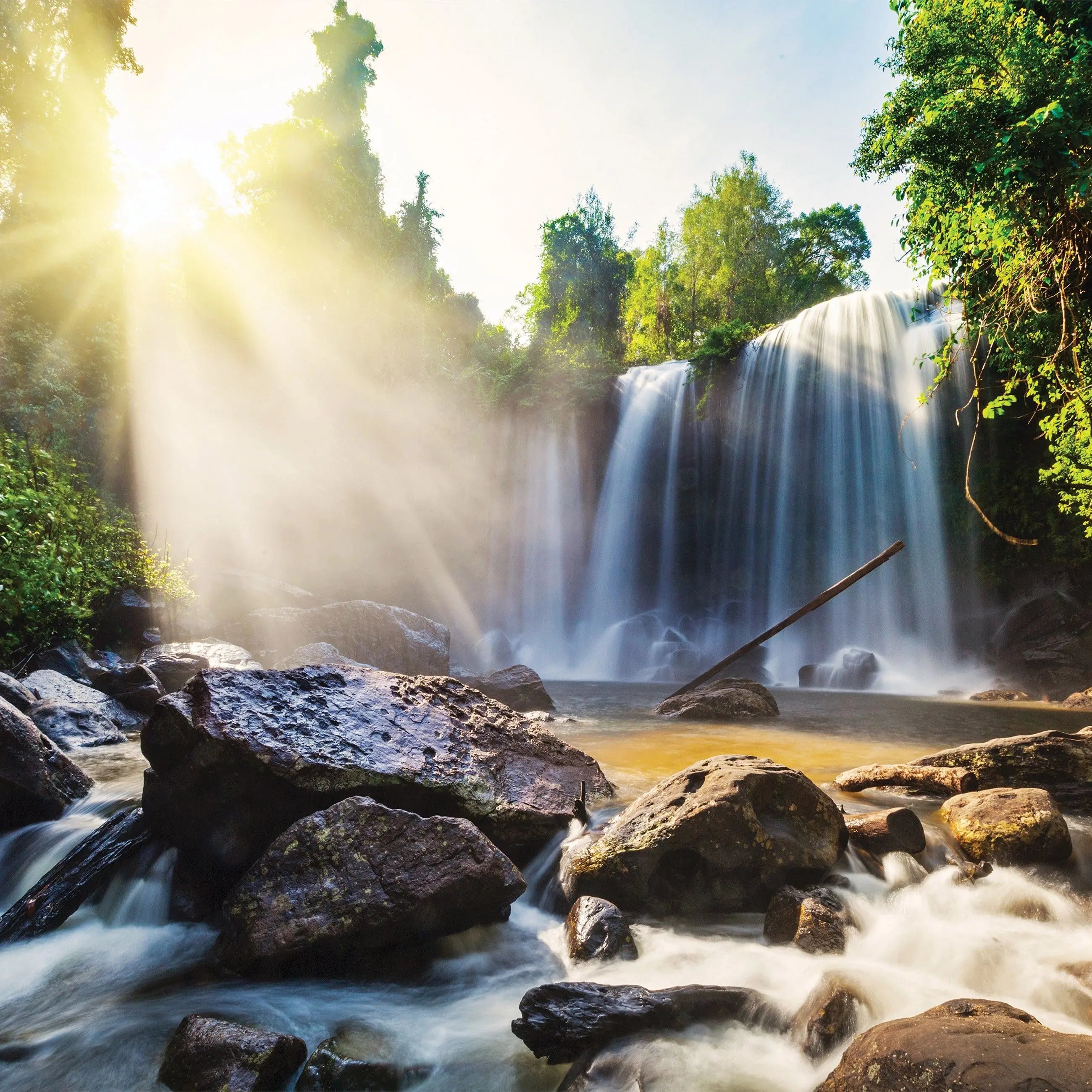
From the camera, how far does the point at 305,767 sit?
3572mm

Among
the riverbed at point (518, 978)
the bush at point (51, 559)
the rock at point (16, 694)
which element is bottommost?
the riverbed at point (518, 978)

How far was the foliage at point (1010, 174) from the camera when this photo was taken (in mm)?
5062

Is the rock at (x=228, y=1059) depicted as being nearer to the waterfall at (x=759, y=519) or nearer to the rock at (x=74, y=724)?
the rock at (x=74, y=724)

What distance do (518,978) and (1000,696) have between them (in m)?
12.6

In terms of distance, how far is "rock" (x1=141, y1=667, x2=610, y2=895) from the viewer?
11.8 feet

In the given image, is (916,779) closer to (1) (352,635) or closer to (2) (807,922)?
(2) (807,922)

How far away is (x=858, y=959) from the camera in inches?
118

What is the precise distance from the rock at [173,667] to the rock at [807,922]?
8314 mm

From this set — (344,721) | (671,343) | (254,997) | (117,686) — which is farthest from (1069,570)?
(671,343)

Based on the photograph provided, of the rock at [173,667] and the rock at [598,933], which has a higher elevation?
the rock at [173,667]

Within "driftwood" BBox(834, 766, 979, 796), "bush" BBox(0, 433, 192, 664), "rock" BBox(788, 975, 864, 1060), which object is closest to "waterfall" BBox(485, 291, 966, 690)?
"driftwood" BBox(834, 766, 979, 796)

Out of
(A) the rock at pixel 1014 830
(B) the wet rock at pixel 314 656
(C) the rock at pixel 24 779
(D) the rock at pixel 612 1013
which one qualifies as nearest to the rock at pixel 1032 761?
(A) the rock at pixel 1014 830

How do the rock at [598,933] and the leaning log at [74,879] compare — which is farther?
the leaning log at [74,879]

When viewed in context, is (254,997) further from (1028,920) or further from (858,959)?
(1028,920)
